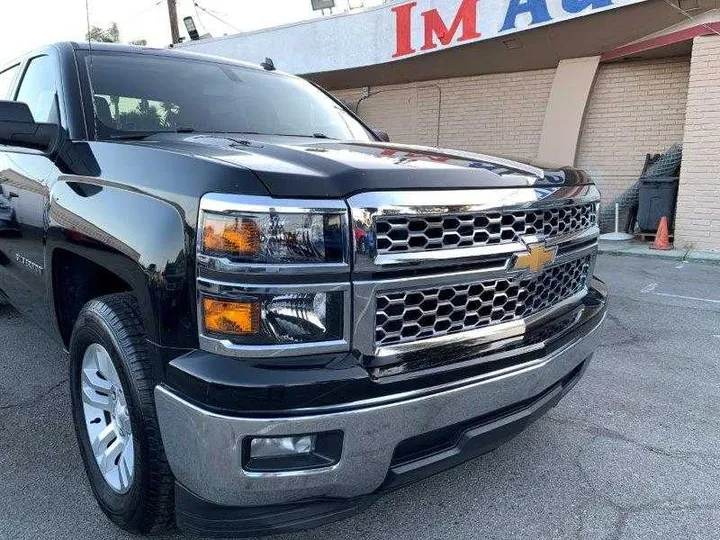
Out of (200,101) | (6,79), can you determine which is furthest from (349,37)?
(200,101)

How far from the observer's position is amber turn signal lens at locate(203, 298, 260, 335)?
1661mm

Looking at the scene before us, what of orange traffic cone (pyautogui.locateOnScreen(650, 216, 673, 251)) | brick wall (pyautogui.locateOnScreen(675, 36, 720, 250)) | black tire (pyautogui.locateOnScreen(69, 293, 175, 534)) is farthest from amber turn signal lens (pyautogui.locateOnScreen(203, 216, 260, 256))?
brick wall (pyautogui.locateOnScreen(675, 36, 720, 250))

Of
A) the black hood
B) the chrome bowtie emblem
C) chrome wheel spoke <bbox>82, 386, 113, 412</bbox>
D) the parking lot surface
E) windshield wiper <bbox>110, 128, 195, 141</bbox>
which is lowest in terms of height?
the parking lot surface

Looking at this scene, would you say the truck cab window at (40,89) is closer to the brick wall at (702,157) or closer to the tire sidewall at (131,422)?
the tire sidewall at (131,422)

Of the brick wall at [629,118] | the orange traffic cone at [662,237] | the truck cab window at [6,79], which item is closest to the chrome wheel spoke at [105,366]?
the truck cab window at [6,79]

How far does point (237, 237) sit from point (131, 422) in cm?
78

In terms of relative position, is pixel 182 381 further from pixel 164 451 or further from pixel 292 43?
pixel 292 43

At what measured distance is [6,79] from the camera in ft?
12.8

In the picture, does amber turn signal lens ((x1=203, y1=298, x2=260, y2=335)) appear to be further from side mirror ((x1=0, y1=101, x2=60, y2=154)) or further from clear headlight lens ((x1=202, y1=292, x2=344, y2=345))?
side mirror ((x1=0, y1=101, x2=60, y2=154))

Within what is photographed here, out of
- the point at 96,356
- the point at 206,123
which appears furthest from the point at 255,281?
the point at 206,123

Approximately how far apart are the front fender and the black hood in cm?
26

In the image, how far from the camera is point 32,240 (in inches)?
112

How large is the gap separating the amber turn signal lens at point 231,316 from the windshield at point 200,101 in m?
1.35

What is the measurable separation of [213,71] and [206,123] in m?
0.56
